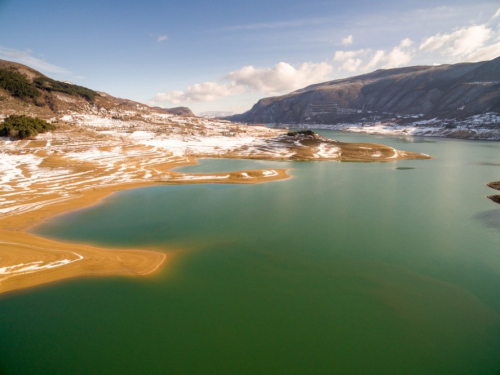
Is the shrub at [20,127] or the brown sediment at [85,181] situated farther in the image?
the shrub at [20,127]

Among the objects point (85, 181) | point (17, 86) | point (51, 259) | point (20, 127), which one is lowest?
point (51, 259)

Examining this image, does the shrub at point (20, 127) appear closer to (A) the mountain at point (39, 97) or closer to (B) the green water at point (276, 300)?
(A) the mountain at point (39, 97)

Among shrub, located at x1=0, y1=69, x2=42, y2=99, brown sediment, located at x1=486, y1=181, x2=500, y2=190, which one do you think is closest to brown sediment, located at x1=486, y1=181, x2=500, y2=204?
brown sediment, located at x1=486, y1=181, x2=500, y2=190

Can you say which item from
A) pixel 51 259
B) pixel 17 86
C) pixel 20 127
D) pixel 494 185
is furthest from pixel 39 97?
pixel 494 185

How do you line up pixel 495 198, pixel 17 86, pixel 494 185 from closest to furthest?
pixel 495 198, pixel 494 185, pixel 17 86

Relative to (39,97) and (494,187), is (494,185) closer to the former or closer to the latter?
(494,187)

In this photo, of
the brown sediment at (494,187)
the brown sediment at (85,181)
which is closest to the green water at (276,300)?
the brown sediment at (85,181)

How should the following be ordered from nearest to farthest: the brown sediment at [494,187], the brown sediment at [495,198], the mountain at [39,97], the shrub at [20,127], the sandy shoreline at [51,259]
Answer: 1. the sandy shoreline at [51,259]
2. the brown sediment at [495,198]
3. the brown sediment at [494,187]
4. the shrub at [20,127]
5. the mountain at [39,97]
